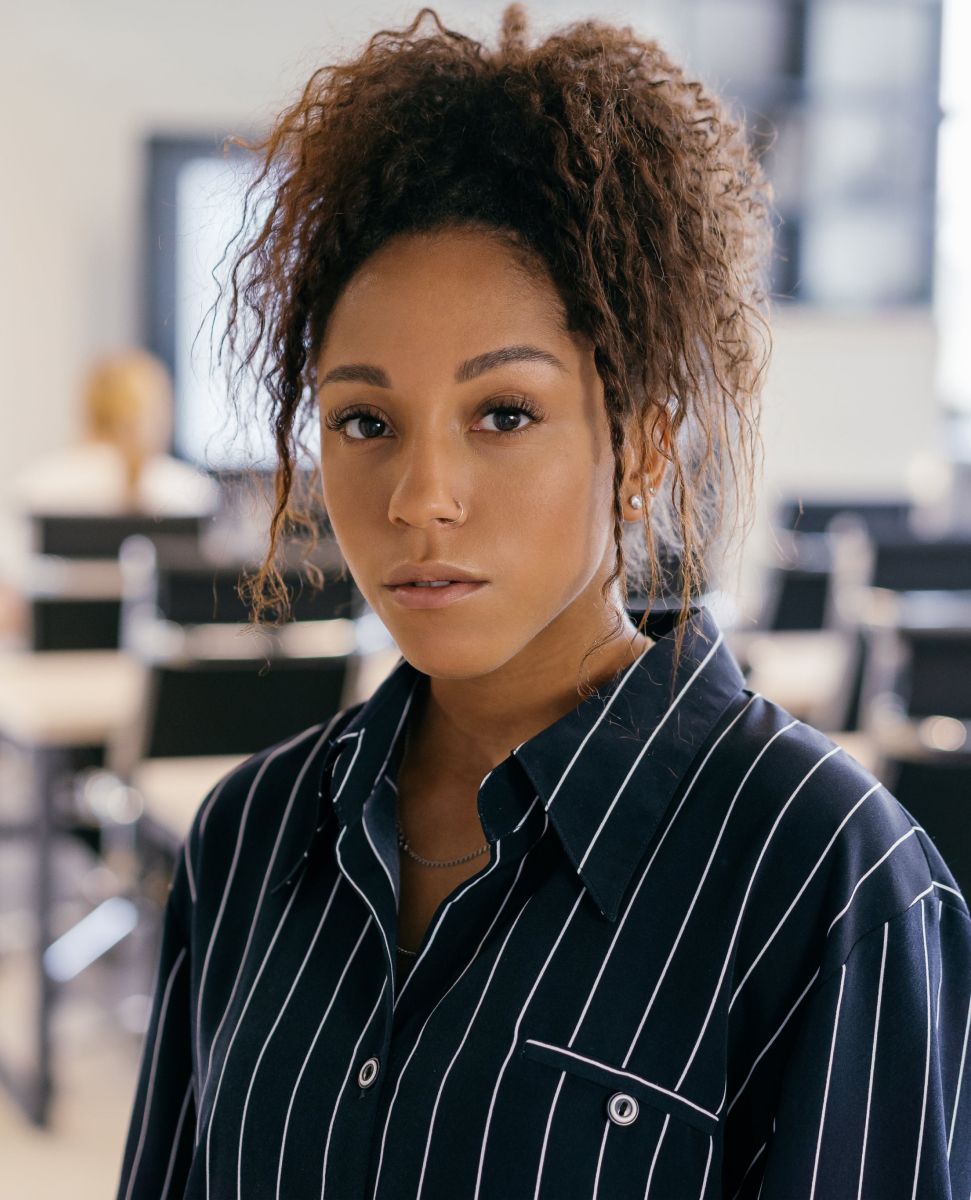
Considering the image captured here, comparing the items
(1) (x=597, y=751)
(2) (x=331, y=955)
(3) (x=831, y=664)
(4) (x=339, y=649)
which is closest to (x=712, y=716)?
(1) (x=597, y=751)

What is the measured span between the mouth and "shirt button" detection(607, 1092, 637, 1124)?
29 centimetres

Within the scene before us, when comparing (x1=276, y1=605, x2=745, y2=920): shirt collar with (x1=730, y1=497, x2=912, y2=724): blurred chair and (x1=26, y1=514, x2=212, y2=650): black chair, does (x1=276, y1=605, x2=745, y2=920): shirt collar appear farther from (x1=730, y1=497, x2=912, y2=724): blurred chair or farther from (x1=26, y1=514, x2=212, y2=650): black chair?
(x1=26, y1=514, x2=212, y2=650): black chair

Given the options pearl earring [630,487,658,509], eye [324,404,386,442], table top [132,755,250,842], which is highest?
eye [324,404,386,442]

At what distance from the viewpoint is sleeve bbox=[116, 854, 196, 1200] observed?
3.54ft

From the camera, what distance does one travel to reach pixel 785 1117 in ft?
2.58

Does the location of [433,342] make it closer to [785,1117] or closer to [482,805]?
[482,805]

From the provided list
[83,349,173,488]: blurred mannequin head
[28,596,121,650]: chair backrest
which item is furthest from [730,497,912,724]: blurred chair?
[83,349,173,488]: blurred mannequin head

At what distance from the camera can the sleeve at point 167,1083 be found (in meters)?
1.08

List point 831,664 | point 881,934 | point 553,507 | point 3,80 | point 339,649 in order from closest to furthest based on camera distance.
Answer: point 881,934 → point 553,507 → point 339,649 → point 831,664 → point 3,80

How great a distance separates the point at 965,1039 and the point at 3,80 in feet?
22.8

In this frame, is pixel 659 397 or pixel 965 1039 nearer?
pixel 965 1039

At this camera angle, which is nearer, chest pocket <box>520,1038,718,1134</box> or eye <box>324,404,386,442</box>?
chest pocket <box>520,1038,718,1134</box>

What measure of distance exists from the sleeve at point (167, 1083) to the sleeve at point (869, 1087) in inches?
18.4

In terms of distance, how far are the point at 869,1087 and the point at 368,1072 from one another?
28cm
